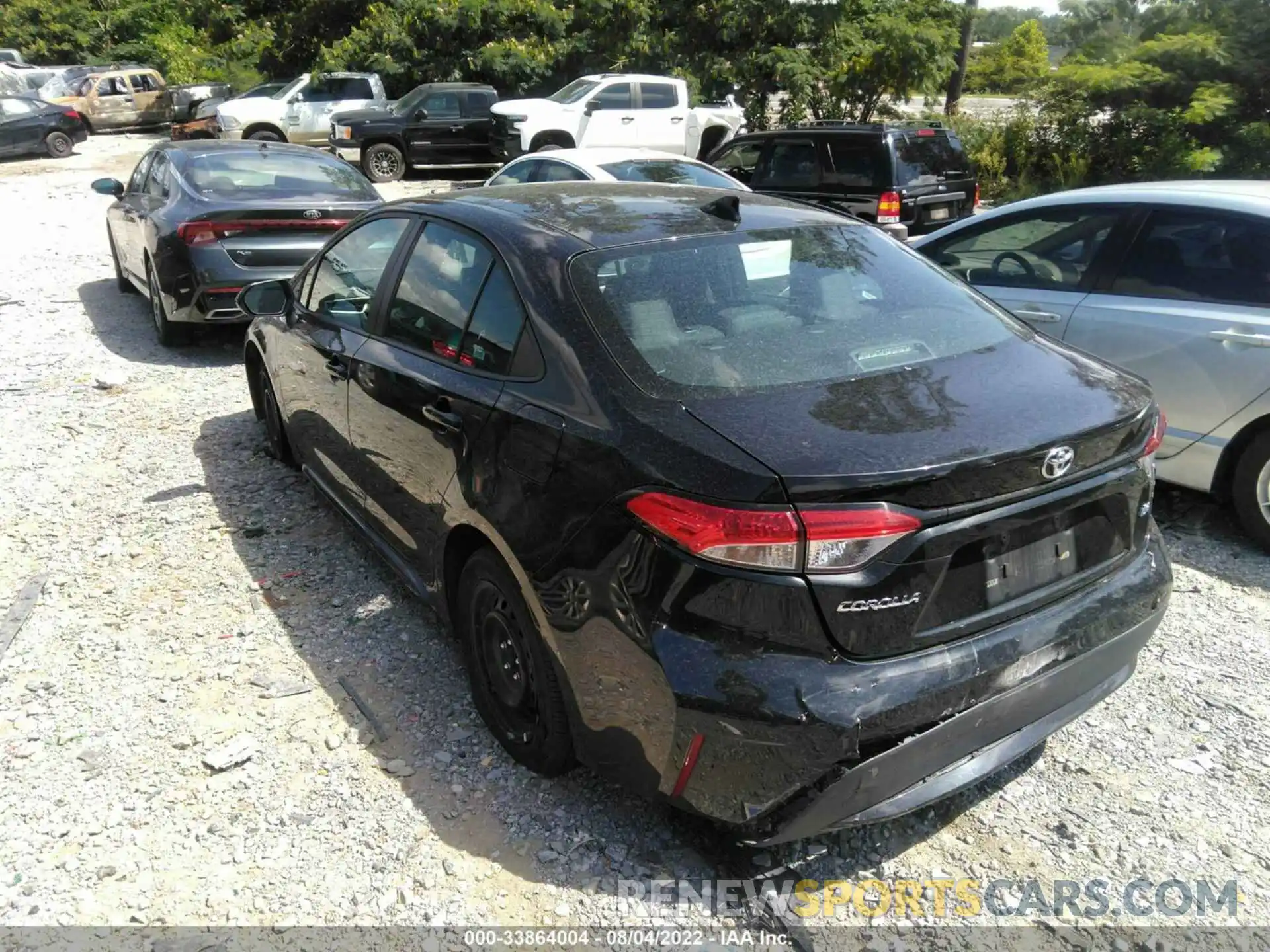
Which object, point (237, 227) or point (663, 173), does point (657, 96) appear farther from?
point (237, 227)

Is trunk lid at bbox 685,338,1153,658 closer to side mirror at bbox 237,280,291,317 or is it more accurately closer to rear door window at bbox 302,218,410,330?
rear door window at bbox 302,218,410,330

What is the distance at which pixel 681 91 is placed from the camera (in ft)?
60.6

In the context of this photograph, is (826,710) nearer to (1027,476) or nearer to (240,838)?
(1027,476)

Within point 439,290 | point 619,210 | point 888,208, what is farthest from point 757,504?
point 888,208

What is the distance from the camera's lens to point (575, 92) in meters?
18.2

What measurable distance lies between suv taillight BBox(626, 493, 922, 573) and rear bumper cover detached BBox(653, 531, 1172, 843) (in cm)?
22

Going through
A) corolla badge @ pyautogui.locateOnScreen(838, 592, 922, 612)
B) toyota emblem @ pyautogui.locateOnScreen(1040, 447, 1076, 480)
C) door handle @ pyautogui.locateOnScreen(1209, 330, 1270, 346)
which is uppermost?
toyota emblem @ pyautogui.locateOnScreen(1040, 447, 1076, 480)

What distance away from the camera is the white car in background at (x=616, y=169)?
8.70 meters

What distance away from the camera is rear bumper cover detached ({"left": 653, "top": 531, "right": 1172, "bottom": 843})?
2215 mm

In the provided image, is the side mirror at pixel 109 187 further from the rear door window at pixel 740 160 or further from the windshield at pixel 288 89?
the windshield at pixel 288 89

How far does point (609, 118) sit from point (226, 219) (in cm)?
1165

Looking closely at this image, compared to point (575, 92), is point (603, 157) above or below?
above

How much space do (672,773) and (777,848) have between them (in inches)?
24.4

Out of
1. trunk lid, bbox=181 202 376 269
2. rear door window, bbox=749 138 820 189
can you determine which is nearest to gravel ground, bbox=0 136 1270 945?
trunk lid, bbox=181 202 376 269
